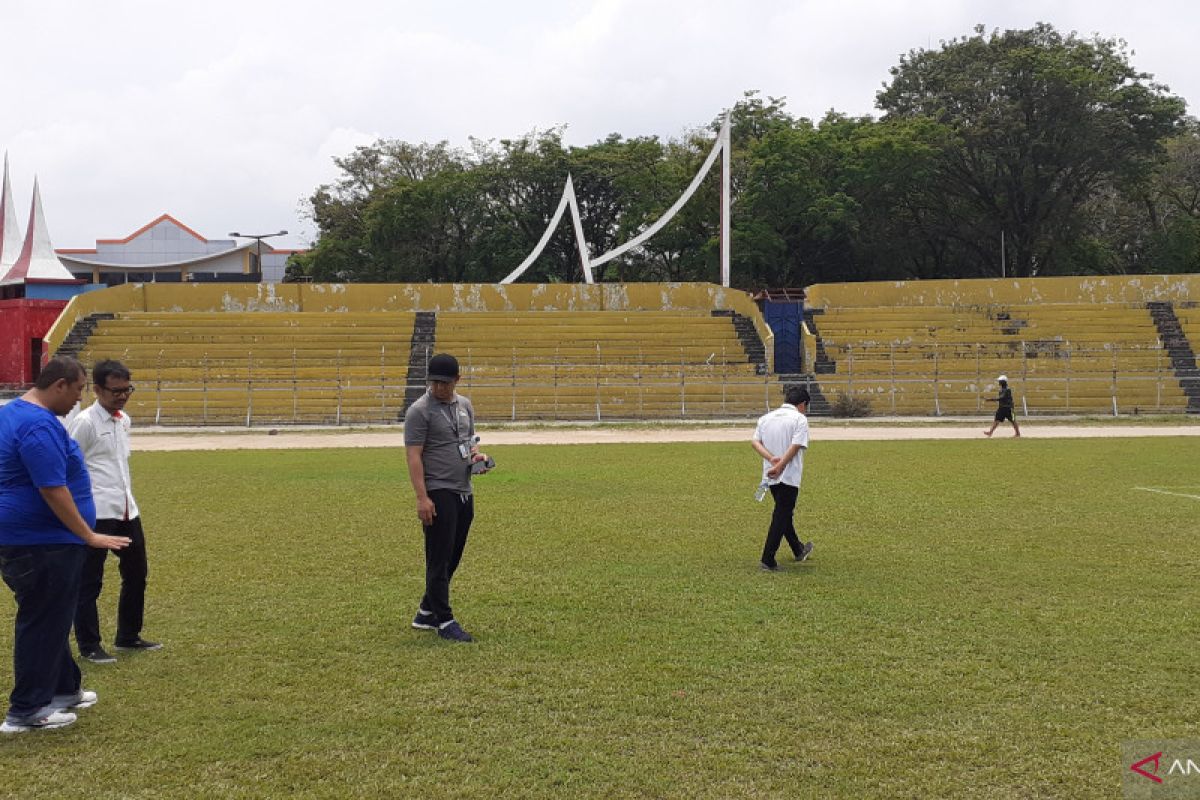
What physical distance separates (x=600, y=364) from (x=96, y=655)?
27583 millimetres

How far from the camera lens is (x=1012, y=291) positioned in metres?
38.5

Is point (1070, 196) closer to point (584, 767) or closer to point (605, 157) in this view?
point (605, 157)

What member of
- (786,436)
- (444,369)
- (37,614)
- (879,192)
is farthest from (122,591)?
(879,192)

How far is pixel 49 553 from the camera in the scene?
4.77m

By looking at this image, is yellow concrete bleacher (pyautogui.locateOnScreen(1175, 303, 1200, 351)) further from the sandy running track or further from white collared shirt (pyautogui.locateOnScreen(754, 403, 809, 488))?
white collared shirt (pyautogui.locateOnScreen(754, 403, 809, 488))

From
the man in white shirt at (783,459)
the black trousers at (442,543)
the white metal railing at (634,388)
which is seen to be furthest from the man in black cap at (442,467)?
the white metal railing at (634,388)

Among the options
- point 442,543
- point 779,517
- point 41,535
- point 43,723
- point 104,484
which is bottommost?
point 43,723

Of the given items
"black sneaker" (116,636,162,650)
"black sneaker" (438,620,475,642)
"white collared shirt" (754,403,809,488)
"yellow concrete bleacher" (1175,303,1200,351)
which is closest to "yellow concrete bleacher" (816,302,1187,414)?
"yellow concrete bleacher" (1175,303,1200,351)

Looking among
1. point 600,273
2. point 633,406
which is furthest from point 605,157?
point 633,406

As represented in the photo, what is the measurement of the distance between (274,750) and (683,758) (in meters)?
1.76

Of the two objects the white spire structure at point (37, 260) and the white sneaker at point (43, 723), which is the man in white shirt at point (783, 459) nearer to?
the white sneaker at point (43, 723)

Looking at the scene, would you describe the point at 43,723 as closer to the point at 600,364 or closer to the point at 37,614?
the point at 37,614

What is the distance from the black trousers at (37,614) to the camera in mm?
4738

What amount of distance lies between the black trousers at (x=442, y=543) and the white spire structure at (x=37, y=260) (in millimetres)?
56621
